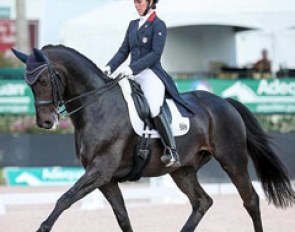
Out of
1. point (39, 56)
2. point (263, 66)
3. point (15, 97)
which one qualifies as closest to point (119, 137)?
point (39, 56)

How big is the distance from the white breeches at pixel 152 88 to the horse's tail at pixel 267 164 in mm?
1249

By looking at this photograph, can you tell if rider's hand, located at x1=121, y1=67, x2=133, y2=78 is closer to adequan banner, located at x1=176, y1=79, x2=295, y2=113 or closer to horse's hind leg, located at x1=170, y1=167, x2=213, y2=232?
horse's hind leg, located at x1=170, y1=167, x2=213, y2=232

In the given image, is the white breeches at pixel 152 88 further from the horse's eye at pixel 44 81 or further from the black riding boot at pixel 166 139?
the horse's eye at pixel 44 81

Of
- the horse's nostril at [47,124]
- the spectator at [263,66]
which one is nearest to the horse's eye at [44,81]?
the horse's nostril at [47,124]

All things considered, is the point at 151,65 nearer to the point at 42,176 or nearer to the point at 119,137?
the point at 119,137

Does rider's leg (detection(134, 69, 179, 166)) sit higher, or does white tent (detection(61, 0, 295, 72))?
rider's leg (detection(134, 69, 179, 166))

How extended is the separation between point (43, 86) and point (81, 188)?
36.7 inches

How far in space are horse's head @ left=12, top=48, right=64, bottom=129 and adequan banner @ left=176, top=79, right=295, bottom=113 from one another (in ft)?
25.7

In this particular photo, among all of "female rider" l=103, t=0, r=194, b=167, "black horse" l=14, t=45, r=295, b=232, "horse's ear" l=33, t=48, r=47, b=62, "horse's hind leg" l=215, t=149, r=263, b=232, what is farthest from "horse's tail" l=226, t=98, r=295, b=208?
"horse's ear" l=33, t=48, r=47, b=62

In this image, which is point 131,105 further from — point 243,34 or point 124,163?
point 243,34

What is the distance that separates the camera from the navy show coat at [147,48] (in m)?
8.75

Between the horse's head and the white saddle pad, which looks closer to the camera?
the horse's head

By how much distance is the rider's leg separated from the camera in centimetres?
878

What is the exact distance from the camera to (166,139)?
28.9 ft
